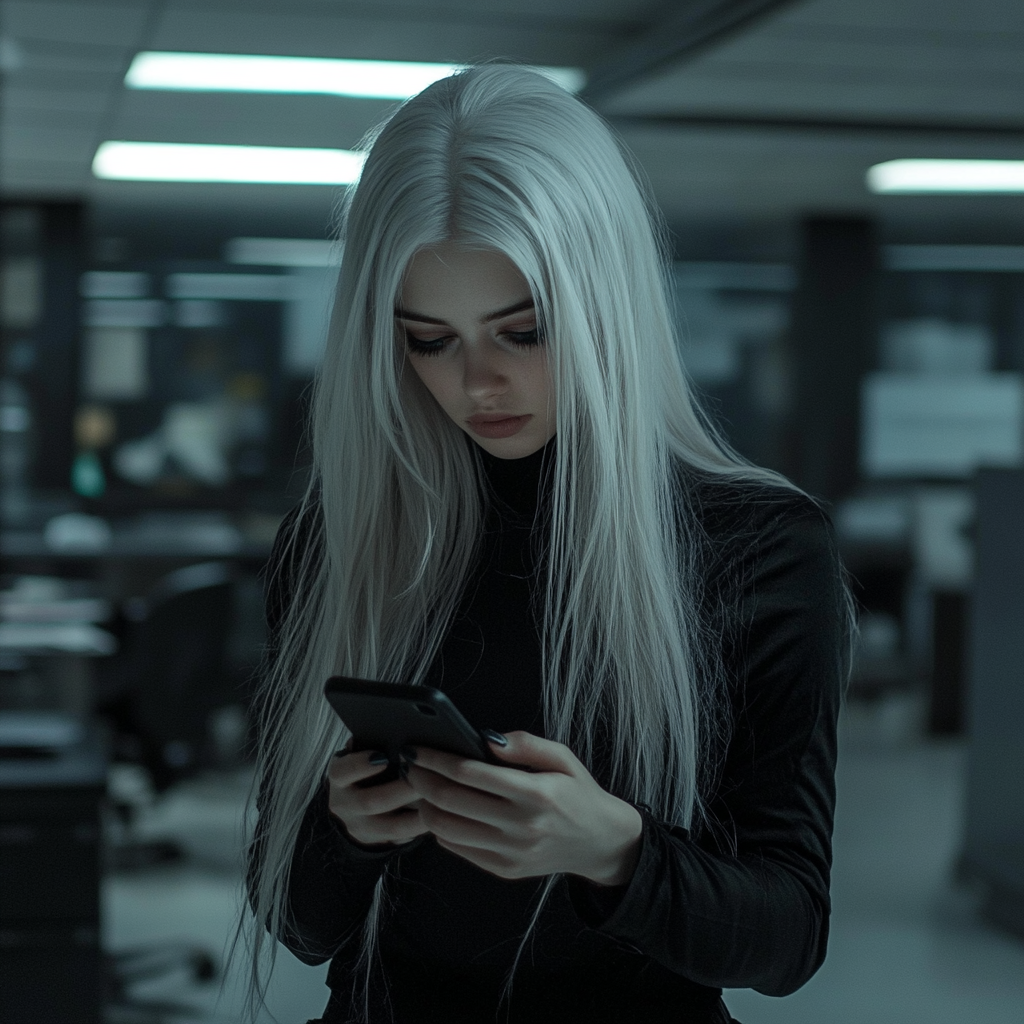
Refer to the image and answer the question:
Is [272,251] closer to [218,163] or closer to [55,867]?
[218,163]

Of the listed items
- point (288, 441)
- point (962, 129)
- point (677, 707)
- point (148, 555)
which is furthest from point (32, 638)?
point (288, 441)

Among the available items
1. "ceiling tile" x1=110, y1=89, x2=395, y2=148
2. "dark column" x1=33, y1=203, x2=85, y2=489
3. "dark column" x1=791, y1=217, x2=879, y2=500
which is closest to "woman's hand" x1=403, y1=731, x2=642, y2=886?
"ceiling tile" x1=110, y1=89, x2=395, y2=148

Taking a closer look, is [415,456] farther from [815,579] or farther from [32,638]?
[32,638]

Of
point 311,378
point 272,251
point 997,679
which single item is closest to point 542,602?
point 311,378

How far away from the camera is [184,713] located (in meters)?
3.93

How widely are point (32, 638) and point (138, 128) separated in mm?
3046

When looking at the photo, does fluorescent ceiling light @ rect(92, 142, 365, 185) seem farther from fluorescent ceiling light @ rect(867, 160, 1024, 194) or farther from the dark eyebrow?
the dark eyebrow

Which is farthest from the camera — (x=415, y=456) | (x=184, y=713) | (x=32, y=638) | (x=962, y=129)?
(x=962, y=129)

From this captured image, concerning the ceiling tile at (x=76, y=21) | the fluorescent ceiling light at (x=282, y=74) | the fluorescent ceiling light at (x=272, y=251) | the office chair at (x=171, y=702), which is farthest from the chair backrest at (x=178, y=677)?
the fluorescent ceiling light at (x=272, y=251)

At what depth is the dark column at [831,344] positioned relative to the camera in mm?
8328

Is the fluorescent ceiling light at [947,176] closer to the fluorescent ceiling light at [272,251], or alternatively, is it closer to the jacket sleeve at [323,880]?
the fluorescent ceiling light at [272,251]

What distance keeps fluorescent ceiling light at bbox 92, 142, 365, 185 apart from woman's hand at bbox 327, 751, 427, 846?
5582mm

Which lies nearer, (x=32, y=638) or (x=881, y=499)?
(x=32, y=638)

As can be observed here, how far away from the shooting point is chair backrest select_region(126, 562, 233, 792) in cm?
385
